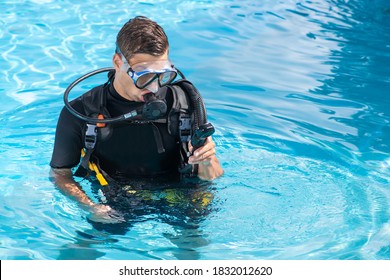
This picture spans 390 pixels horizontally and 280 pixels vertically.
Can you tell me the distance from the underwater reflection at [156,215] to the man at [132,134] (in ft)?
0.33

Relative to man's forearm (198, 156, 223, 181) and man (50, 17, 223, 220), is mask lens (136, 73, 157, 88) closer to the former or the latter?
man (50, 17, 223, 220)

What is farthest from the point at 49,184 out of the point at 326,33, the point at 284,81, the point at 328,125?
the point at 326,33

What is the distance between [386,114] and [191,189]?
265 centimetres

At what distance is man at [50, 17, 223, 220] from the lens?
12.2 ft

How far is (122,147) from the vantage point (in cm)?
403

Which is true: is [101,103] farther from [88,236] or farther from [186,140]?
[88,236]

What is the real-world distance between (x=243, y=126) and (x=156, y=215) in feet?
6.11

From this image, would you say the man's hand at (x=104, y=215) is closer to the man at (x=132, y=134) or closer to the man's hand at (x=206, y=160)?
the man at (x=132, y=134)

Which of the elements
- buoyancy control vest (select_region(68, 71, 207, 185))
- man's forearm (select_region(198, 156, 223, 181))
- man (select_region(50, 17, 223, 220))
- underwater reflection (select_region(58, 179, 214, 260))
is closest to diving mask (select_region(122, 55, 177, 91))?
man (select_region(50, 17, 223, 220))

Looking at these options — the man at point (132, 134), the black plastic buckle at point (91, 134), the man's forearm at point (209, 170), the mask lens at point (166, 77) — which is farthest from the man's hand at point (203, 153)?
the black plastic buckle at point (91, 134)

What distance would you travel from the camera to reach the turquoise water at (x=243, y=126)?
4.10m

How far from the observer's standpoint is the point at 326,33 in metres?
8.42

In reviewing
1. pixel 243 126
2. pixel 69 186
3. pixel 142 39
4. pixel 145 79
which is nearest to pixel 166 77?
pixel 145 79

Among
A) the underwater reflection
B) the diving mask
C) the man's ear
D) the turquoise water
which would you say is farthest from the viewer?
the turquoise water
